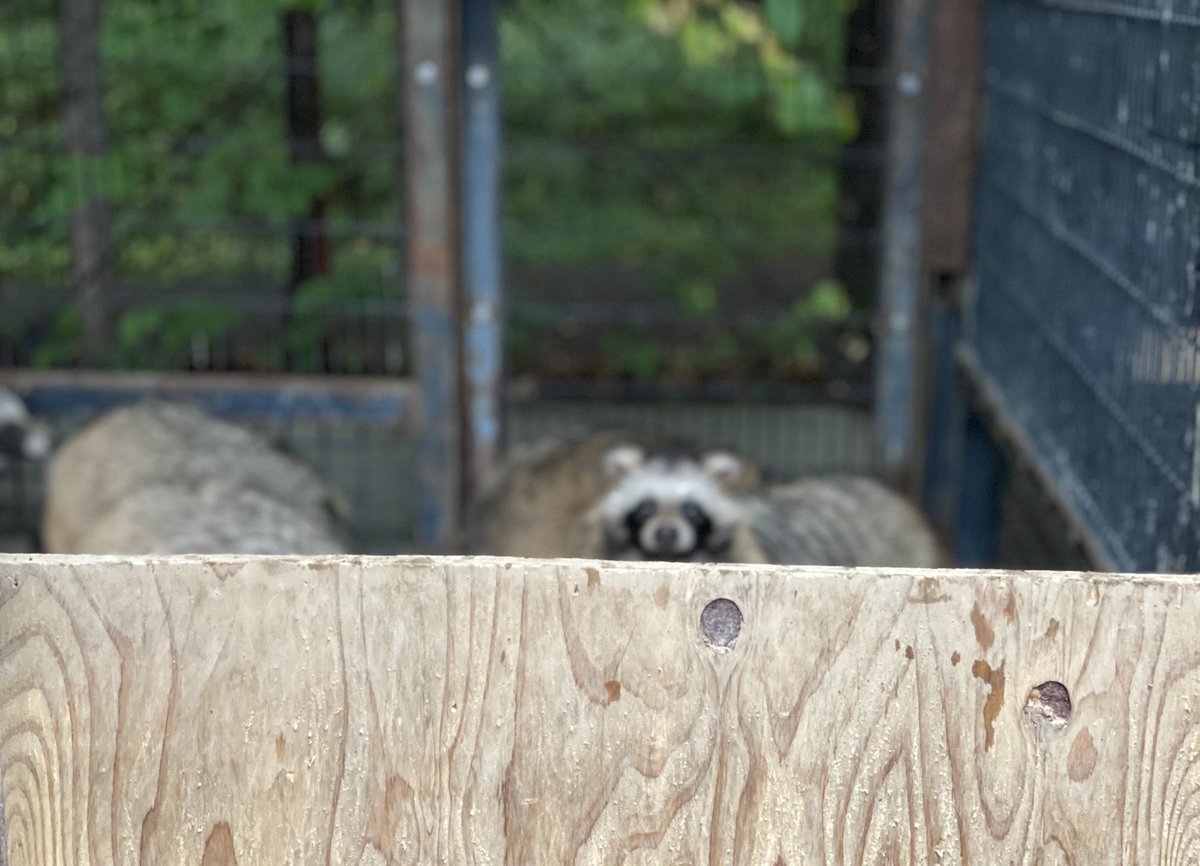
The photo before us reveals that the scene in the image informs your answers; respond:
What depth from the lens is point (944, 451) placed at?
527 cm

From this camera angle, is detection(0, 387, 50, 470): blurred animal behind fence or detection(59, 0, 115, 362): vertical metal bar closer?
detection(0, 387, 50, 470): blurred animal behind fence

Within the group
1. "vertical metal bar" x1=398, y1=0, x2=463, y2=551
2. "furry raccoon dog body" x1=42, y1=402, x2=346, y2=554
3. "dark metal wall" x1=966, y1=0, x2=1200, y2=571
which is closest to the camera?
"dark metal wall" x1=966, y1=0, x2=1200, y2=571

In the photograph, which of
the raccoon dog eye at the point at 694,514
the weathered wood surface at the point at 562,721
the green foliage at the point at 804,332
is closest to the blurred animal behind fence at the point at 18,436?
the raccoon dog eye at the point at 694,514

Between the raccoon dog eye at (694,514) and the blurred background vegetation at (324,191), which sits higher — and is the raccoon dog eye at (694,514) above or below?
below

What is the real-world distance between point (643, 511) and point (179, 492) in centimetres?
134

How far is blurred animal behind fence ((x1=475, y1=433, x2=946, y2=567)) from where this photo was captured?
4664mm

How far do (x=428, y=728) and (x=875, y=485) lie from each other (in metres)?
3.66

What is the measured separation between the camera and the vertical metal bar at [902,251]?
494 centimetres

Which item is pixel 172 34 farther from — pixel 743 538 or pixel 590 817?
pixel 590 817

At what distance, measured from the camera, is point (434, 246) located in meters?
4.95

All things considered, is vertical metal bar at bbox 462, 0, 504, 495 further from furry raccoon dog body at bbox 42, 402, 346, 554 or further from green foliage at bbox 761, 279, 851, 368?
green foliage at bbox 761, 279, 851, 368

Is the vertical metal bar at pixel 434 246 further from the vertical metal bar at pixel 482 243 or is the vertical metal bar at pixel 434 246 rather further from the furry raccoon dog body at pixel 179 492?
the furry raccoon dog body at pixel 179 492

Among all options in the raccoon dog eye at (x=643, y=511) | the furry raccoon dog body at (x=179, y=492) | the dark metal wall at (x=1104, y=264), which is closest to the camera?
the dark metal wall at (x=1104, y=264)

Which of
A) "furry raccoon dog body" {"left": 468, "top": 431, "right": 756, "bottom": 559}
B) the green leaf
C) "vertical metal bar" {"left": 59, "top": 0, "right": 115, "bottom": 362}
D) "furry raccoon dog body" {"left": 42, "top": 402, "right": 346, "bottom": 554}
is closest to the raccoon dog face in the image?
"furry raccoon dog body" {"left": 468, "top": 431, "right": 756, "bottom": 559}
